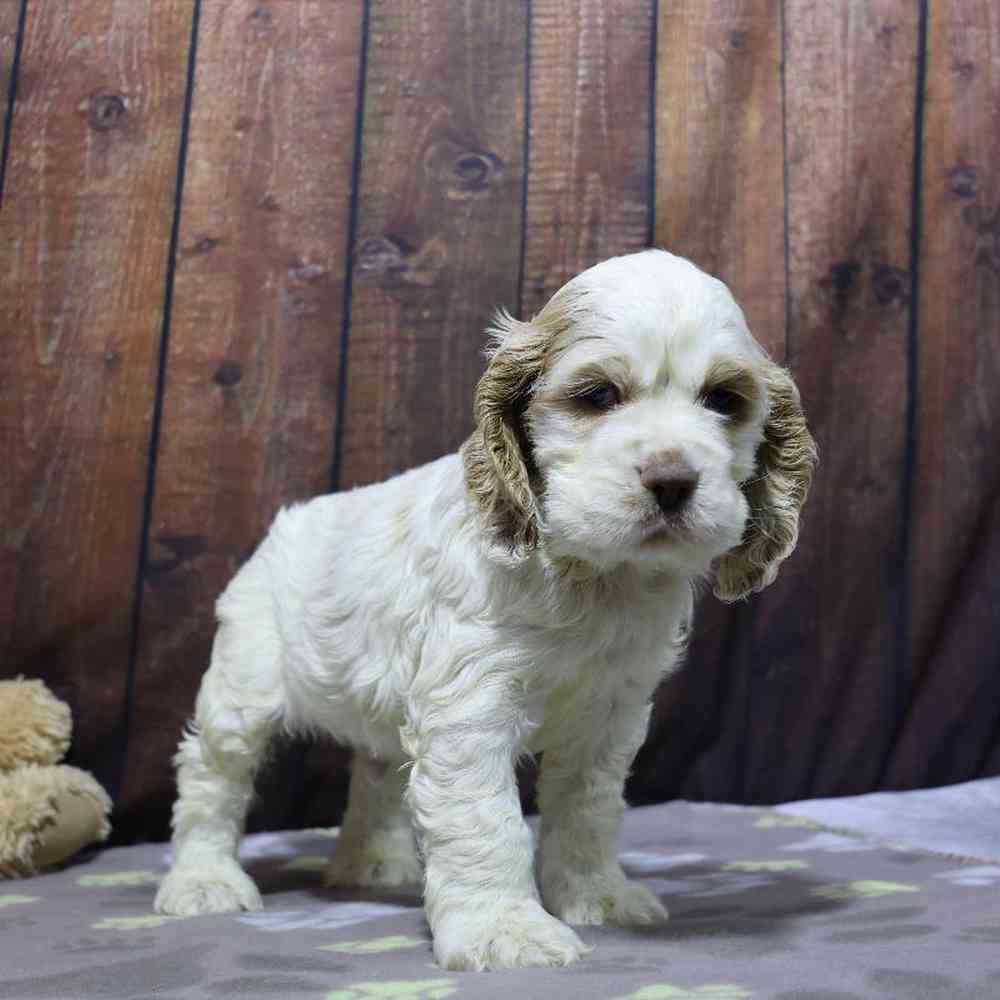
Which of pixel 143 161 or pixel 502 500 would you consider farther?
pixel 143 161

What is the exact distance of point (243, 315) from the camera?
3.93 metres

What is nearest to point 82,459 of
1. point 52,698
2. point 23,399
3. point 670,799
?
point 23,399

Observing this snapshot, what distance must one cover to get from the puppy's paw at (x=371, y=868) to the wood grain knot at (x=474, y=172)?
6.07 feet

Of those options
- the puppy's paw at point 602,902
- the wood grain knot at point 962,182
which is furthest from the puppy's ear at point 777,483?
the wood grain knot at point 962,182

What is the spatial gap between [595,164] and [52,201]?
60.8 inches

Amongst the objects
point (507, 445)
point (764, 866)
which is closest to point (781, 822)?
point (764, 866)

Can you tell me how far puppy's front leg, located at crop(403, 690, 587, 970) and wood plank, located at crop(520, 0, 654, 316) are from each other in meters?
1.69

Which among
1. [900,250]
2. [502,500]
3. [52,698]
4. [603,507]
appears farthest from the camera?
[900,250]

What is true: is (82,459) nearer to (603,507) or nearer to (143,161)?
(143,161)

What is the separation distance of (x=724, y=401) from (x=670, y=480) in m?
0.32

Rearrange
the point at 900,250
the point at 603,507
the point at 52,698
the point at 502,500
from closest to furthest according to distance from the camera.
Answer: the point at 603,507, the point at 502,500, the point at 52,698, the point at 900,250

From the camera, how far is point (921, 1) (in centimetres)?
413

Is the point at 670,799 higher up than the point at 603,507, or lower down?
lower down

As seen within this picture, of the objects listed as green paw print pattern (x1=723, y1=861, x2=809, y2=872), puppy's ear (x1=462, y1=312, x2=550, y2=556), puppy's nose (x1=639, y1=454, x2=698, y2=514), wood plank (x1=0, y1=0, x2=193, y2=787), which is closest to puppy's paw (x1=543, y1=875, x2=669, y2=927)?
green paw print pattern (x1=723, y1=861, x2=809, y2=872)
